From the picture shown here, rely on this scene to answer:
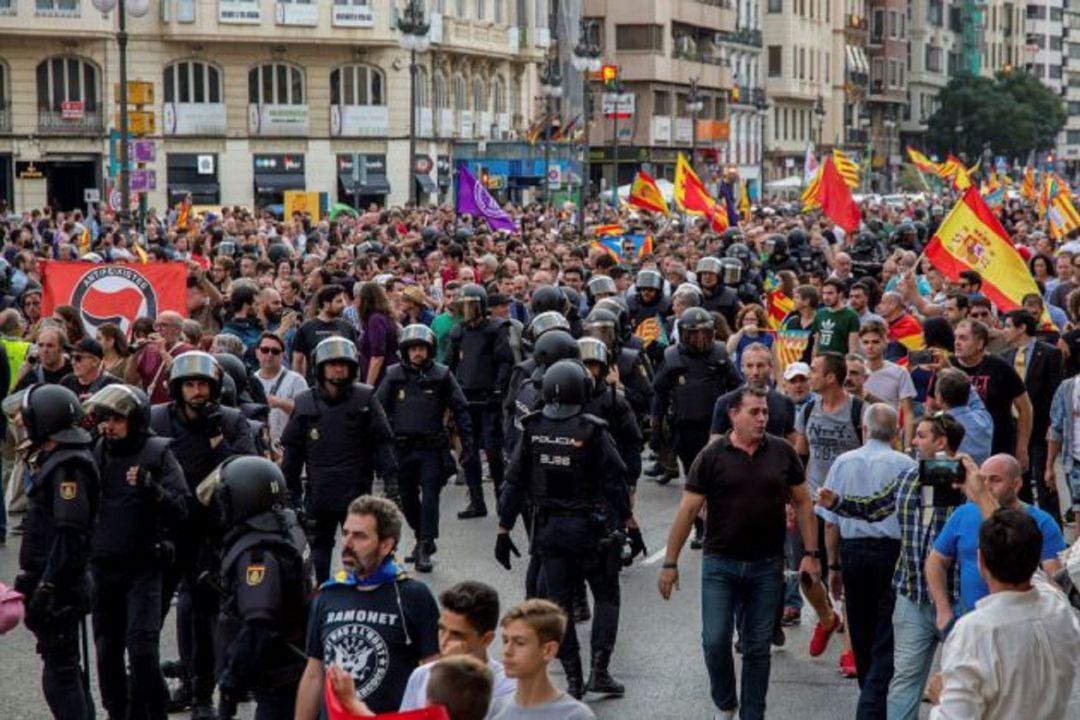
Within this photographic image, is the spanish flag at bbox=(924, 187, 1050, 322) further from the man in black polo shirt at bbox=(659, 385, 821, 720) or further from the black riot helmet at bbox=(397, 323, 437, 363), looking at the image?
the man in black polo shirt at bbox=(659, 385, 821, 720)

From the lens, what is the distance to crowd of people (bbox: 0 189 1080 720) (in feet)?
25.2

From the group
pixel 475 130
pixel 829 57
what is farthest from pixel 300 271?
pixel 829 57

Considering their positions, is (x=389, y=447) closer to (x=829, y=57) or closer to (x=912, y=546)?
(x=912, y=546)

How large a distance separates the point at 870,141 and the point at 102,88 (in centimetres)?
6729

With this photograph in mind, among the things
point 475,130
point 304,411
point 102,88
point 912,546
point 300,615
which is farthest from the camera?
point 475,130

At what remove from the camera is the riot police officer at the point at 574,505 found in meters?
11.2

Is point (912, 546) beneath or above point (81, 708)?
above

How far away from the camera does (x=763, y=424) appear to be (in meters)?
10.2

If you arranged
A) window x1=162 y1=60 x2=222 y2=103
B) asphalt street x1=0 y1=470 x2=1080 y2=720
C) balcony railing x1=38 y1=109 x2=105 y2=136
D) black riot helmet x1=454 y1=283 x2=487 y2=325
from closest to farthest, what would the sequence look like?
1. asphalt street x1=0 y1=470 x2=1080 y2=720
2. black riot helmet x1=454 y1=283 x2=487 y2=325
3. balcony railing x1=38 y1=109 x2=105 y2=136
4. window x1=162 y1=60 x2=222 y2=103

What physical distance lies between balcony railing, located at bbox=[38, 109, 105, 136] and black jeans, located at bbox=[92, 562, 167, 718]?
171 ft

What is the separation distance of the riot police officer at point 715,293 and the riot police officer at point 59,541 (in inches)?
409

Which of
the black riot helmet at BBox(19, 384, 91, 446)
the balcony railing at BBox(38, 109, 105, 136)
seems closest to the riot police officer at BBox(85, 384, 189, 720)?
the black riot helmet at BBox(19, 384, 91, 446)

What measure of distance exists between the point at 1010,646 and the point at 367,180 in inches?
2333

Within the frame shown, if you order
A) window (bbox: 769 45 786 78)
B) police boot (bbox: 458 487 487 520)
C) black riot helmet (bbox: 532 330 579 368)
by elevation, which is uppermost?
window (bbox: 769 45 786 78)
